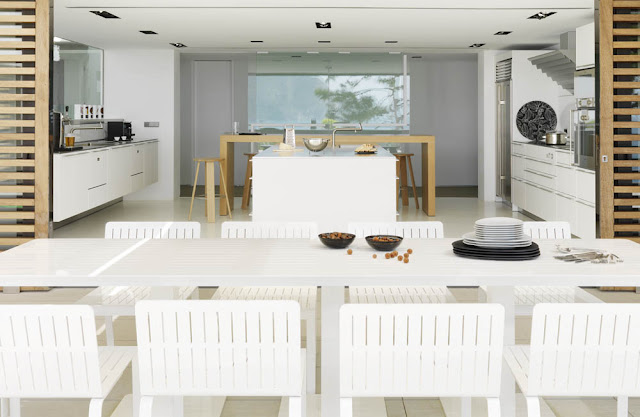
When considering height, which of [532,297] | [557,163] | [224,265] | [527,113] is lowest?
[532,297]

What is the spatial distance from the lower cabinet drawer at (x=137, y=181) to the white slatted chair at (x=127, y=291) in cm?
636

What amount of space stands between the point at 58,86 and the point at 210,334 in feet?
27.2

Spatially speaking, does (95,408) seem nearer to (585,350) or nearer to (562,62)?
(585,350)

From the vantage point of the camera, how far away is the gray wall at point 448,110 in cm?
1378

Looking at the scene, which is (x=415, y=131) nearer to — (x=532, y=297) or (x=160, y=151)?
(x=160, y=151)

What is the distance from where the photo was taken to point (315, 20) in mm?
8406

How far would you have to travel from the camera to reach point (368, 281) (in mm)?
2588

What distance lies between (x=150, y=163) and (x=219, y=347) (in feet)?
30.7

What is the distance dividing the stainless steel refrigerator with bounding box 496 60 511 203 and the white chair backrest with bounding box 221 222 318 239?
726 centimetres

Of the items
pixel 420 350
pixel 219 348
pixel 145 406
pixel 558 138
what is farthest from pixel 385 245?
pixel 558 138

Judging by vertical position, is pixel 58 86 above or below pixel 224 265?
above

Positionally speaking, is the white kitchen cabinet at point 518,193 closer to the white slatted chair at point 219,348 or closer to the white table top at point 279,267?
the white table top at point 279,267

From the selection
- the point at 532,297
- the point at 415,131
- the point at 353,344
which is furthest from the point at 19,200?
the point at 415,131

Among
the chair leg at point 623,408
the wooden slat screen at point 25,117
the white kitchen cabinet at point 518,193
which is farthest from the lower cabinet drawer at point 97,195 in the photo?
the chair leg at point 623,408
